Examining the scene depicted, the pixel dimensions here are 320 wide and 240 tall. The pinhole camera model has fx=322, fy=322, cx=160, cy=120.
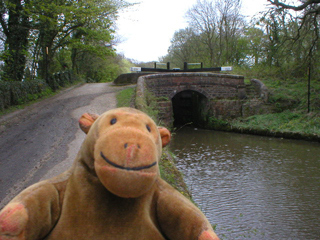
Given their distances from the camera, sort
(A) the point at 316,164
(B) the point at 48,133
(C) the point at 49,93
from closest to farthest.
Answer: (B) the point at 48,133 < (A) the point at 316,164 < (C) the point at 49,93

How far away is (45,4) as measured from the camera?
44.8ft

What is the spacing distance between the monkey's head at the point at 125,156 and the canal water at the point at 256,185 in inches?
167

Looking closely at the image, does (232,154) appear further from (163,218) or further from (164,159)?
(163,218)

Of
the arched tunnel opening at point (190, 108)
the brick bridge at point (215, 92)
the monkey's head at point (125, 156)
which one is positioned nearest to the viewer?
the monkey's head at point (125, 156)

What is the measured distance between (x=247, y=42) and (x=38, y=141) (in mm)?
21292

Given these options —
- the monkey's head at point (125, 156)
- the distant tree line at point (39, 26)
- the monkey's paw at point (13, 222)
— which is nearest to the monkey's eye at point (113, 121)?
the monkey's head at point (125, 156)

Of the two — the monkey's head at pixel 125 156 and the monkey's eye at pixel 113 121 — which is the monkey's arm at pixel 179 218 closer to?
the monkey's head at pixel 125 156

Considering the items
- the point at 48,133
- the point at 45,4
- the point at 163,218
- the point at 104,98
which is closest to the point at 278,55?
the point at 104,98

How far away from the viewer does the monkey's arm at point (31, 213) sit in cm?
145

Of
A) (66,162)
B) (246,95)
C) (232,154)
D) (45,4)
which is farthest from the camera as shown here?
(246,95)

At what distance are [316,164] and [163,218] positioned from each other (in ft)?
30.6

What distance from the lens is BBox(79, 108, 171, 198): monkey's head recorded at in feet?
4.64

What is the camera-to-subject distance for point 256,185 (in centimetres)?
784

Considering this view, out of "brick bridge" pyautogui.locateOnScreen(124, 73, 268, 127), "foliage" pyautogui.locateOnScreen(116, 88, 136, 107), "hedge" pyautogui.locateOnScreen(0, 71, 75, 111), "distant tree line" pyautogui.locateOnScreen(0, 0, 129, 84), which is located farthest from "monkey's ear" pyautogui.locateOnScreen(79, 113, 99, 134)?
"brick bridge" pyautogui.locateOnScreen(124, 73, 268, 127)
